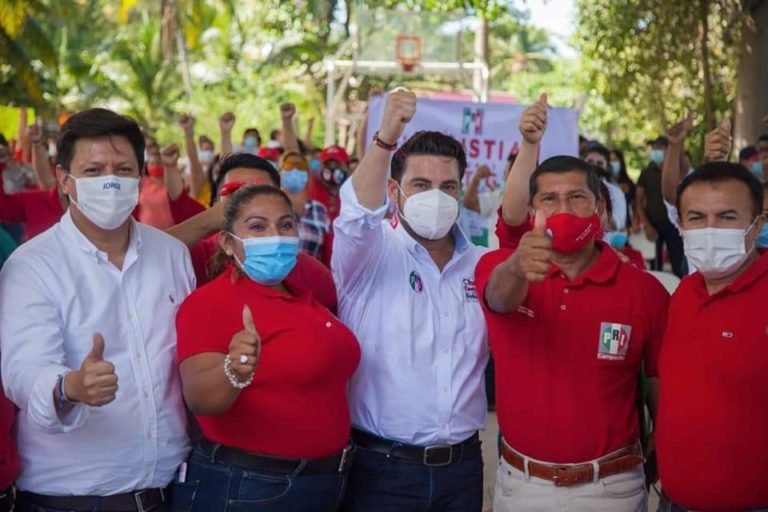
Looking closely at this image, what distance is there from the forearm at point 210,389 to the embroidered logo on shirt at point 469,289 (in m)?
0.95

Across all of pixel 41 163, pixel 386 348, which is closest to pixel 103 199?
pixel 386 348

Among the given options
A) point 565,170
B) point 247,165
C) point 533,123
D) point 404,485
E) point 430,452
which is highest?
point 533,123

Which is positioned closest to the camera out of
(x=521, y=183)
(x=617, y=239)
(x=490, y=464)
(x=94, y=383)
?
(x=94, y=383)

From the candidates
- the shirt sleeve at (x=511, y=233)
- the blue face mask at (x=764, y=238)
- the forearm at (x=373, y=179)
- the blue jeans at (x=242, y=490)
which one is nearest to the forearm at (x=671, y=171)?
the blue face mask at (x=764, y=238)

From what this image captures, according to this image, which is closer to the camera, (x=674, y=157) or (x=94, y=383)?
(x=94, y=383)

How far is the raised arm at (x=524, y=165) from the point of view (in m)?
3.61

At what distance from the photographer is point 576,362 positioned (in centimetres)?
342

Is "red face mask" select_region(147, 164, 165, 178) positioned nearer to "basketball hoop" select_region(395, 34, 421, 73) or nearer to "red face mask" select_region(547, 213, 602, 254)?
"red face mask" select_region(547, 213, 602, 254)

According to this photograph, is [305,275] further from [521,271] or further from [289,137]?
[289,137]

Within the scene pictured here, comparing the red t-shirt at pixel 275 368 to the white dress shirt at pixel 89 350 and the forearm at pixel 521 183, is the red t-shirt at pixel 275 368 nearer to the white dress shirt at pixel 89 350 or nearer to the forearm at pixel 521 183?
the white dress shirt at pixel 89 350

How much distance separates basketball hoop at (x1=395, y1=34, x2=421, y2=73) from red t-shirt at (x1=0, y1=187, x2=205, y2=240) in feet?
46.2

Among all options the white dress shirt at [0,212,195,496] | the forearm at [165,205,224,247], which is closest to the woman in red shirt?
the white dress shirt at [0,212,195,496]

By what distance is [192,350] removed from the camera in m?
3.18

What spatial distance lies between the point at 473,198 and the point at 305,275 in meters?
4.10
